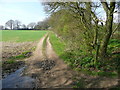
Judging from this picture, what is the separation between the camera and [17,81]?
7.41 metres

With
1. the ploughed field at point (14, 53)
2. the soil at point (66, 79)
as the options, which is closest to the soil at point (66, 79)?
the soil at point (66, 79)

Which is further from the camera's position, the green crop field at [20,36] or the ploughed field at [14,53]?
the green crop field at [20,36]

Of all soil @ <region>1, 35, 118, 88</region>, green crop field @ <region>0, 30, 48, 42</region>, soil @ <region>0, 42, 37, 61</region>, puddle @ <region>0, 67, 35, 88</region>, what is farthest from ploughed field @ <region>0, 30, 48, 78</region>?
green crop field @ <region>0, 30, 48, 42</region>

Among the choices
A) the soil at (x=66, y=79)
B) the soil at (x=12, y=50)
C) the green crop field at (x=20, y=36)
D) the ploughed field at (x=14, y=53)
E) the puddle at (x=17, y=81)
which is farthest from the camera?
the green crop field at (x=20, y=36)

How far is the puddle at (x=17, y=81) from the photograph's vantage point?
6.78 m

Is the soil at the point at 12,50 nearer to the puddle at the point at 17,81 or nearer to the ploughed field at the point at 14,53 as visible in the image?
the ploughed field at the point at 14,53

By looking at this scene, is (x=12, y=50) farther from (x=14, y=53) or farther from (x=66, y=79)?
(x=66, y=79)

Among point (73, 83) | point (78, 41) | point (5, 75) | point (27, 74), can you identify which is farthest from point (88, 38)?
A: point (5, 75)

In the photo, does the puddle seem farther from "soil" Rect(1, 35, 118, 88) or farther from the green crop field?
the green crop field

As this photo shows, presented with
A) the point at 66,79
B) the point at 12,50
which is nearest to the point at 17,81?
the point at 66,79

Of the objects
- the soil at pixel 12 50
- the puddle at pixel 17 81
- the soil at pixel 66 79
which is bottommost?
the puddle at pixel 17 81

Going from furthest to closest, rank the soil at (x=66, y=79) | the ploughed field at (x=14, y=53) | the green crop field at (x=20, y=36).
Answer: the green crop field at (x=20, y=36)
the ploughed field at (x=14, y=53)
the soil at (x=66, y=79)

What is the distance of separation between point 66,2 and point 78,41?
382 cm

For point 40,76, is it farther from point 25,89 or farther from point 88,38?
point 88,38
